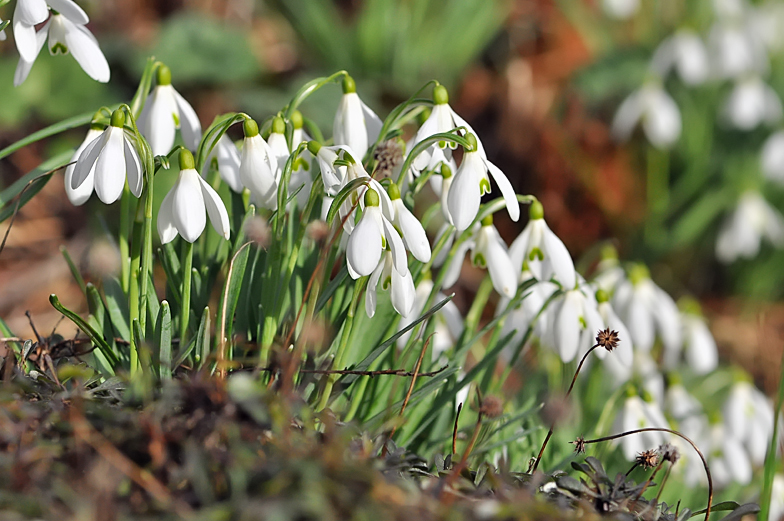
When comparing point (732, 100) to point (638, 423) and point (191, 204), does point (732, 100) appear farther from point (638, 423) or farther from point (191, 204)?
point (191, 204)

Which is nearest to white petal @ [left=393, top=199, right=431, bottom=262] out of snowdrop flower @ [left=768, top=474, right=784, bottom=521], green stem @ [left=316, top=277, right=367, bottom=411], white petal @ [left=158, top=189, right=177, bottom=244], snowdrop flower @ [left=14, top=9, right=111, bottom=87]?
green stem @ [left=316, top=277, right=367, bottom=411]

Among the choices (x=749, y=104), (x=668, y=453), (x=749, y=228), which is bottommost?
(x=668, y=453)

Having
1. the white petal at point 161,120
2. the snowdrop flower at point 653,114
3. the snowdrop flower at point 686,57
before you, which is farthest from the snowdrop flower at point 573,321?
the snowdrop flower at point 686,57

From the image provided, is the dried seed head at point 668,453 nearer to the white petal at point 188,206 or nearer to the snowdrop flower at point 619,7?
the white petal at point 188,206

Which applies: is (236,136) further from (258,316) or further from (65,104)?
(258,316)

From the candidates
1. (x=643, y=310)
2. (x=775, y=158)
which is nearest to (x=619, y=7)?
(x=775, y=158)

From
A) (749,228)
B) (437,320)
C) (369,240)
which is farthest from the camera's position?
(749,228)

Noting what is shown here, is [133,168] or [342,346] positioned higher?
[133,168]
